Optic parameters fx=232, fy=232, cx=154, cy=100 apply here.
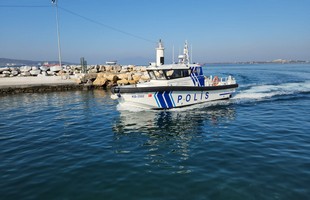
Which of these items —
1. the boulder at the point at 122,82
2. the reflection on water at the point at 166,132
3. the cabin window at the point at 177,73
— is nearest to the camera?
the reflection on water at the point at 166,132

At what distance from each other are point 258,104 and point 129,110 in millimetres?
9647

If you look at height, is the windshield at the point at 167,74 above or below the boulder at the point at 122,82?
above

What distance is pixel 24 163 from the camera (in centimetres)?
763

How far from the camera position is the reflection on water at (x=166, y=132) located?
789 centimetres

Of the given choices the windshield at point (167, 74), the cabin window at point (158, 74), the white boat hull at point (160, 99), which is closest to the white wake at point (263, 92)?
the white boat hull at point (160, 99)

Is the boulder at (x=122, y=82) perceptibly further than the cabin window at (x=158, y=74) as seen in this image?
Yes

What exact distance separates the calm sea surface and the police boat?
0.90 m

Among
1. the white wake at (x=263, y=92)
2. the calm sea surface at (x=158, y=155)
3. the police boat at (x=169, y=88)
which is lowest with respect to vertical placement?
the calm sea surface at (x=158, y=155)

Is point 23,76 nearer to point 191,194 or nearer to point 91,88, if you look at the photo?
point 91,88

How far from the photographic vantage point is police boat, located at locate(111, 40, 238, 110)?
1485cm

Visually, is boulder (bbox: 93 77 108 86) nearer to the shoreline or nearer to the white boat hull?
the shoreline

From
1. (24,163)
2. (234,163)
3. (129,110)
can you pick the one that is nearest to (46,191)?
(24,163)

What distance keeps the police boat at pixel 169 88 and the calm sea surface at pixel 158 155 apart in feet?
2.95

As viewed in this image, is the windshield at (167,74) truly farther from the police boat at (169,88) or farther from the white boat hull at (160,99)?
the white boat hull at (160,99)
